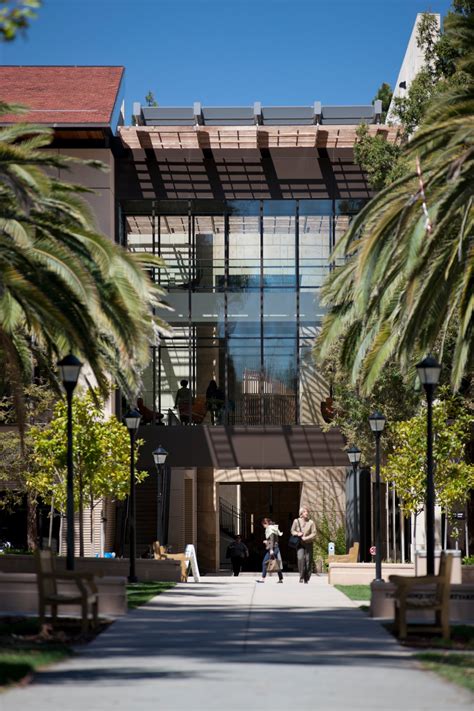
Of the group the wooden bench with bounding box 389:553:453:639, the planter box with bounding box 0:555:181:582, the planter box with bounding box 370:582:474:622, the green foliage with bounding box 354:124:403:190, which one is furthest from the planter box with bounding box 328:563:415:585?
the wooden bench with bounding box 389:553:453:639

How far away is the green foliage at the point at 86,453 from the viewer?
116 feet

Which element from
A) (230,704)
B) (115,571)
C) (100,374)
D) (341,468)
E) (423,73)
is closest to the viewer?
(230,704)

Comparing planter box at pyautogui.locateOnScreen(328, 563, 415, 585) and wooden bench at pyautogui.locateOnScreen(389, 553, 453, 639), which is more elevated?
wooden bench at pyautogui.locateOnScreen(389, 553, 453, 639)

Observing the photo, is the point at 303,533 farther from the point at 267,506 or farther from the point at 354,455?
the point at 267,506

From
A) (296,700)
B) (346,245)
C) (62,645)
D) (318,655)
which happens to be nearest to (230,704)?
(296,700)

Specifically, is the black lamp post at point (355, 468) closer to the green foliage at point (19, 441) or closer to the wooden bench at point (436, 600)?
the green foliage at point (19, 441)

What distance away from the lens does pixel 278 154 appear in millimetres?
45719

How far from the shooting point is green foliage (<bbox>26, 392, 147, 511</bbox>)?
35219mm

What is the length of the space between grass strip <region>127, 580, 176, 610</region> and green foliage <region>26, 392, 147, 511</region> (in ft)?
14.0

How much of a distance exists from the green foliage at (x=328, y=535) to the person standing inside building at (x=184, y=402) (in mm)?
6612

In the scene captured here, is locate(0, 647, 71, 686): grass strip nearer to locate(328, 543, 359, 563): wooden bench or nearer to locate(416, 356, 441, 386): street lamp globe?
locate(416, 356, 441, 386): street lamp globe

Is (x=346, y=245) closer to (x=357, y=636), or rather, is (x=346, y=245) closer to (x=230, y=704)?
(x=357, y=636)

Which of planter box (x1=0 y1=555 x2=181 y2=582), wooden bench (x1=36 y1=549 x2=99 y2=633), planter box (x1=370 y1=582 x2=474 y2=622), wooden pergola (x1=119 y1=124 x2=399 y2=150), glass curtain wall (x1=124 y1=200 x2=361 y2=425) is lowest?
planter box (x1=0 y1=555 x2=181 y2=582)

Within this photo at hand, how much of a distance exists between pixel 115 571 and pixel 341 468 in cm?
1909
